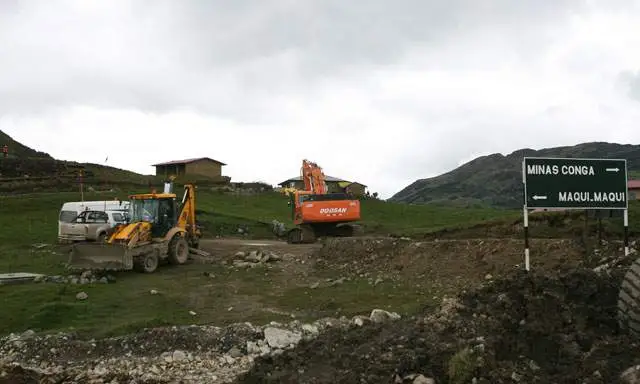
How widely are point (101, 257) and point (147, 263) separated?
6.08 feet

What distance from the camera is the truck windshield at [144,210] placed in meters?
23.6

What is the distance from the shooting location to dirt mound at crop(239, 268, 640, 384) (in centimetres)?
607

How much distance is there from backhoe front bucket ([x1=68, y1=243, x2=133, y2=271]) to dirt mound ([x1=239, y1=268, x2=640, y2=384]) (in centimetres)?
1353

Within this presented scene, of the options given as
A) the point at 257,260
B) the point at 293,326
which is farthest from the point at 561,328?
the point at 257,260

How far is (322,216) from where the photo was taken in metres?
32.2

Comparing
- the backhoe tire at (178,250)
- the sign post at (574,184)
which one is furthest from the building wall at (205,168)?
the sign post at (574,184)

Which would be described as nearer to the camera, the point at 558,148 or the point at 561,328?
the point at 561,328

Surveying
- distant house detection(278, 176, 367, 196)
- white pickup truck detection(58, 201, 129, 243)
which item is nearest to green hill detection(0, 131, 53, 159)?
distant house detection(278, 176, 367, 196)

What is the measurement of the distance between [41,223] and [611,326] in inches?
1437

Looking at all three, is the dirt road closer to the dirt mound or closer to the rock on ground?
the rock on ground

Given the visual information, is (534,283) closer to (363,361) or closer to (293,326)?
(363,361)

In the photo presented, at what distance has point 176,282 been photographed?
1981cm

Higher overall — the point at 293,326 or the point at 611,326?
the point at 611,326

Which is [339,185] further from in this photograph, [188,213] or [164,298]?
[164,298]
